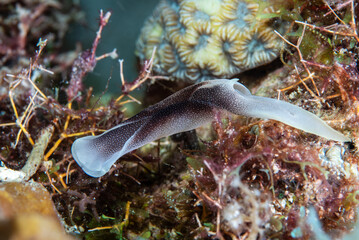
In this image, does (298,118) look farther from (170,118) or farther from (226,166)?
(170,118)

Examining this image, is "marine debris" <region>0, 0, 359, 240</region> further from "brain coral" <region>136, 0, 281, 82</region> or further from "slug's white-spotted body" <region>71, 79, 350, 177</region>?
"brain coral" <region>136, 0, 281, 82</region>

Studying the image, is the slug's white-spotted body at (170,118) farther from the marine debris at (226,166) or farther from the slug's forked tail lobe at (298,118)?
the marine debris at (226,166)

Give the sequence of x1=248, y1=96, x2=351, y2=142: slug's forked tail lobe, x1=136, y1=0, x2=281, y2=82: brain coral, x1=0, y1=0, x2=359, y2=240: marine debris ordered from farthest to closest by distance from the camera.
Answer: x1=136, y1=0, x2=281, y2=82: brain coral < x1=248, y1=96, x2=351, y2=142: slug's forked tail lobe < x1=0, y1=0, x2=359, y2=240: marine debris

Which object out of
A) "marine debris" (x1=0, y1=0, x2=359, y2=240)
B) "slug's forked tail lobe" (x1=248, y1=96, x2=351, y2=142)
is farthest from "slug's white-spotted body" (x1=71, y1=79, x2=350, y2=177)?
"marine debris" (x1=0, y1=0, x2=359, y2=240)

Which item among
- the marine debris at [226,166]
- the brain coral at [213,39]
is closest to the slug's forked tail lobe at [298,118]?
the marine debris at [226,166]

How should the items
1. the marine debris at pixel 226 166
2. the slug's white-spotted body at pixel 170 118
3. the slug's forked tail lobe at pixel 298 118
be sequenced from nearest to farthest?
the marine debris at pixel 226 166 → the slug's forked tail lobe at pixel 298 118 → the slug's white-spotted body at pixel 170 118

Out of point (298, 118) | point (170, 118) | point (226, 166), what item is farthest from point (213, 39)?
point (226, 166)

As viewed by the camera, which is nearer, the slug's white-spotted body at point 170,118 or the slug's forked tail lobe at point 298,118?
the slug's forked tail lobe at point 298,118
